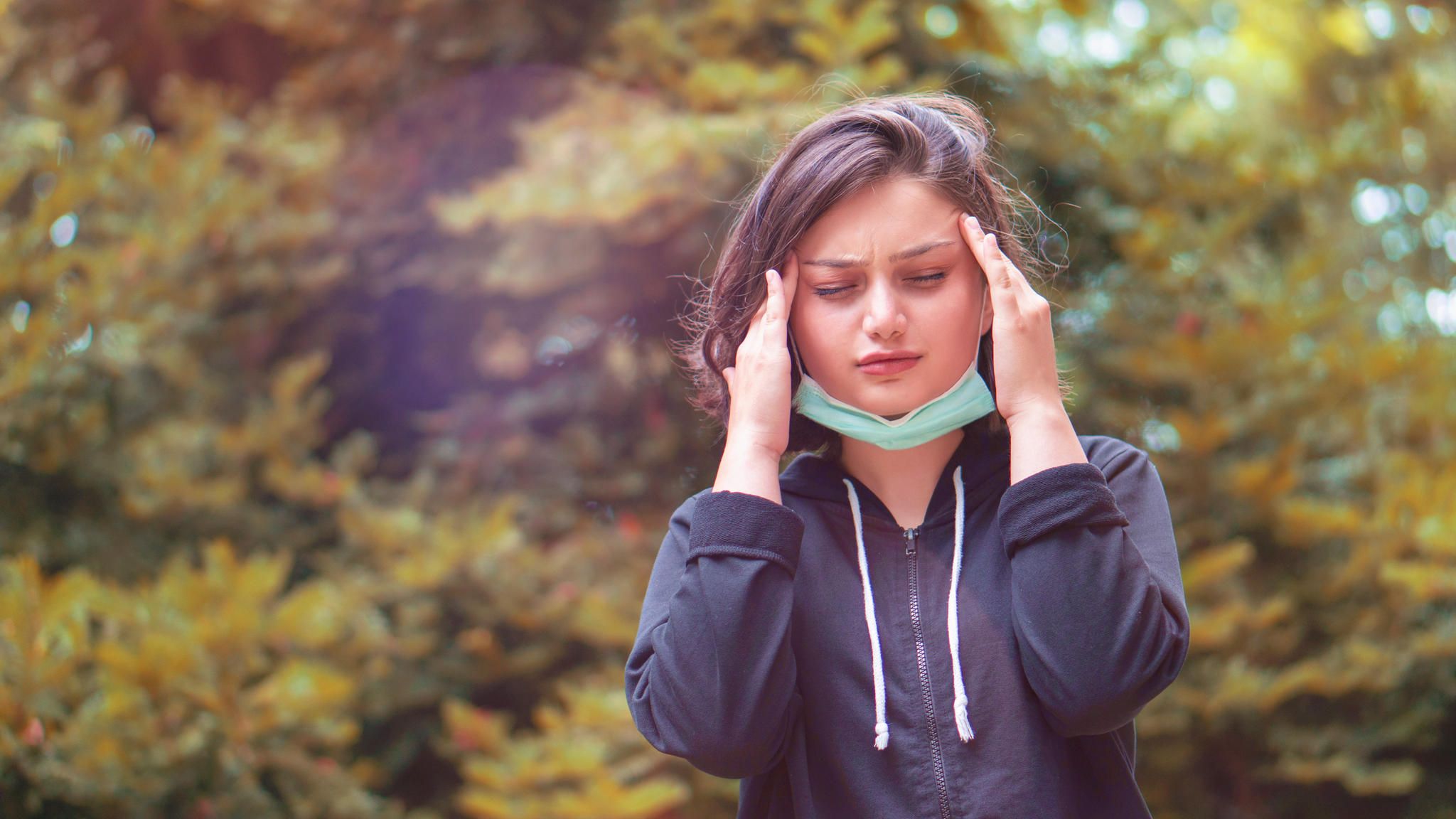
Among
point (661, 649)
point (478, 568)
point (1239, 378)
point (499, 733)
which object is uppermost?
Answer: point (661, 649)

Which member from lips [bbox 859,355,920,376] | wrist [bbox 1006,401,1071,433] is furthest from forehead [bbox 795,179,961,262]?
wrist [bbox 1006,401,1071,433]

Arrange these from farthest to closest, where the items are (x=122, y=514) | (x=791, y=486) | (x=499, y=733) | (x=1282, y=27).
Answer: (x=1282, y=27), (x=122, y=514), (x=499, y=733), (x=791, y=486)

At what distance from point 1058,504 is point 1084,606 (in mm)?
113

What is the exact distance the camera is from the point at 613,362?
4.06 m

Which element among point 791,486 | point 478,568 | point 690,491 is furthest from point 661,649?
point 478,568

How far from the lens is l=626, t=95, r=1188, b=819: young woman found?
1.17 metres

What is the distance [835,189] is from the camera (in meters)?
1.35

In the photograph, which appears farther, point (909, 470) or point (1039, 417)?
point (909, 470)

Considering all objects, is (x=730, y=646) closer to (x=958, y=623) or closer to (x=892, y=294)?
(x=958, y=623)

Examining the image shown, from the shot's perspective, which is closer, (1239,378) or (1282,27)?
(1239,378)

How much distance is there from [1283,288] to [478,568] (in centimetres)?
307

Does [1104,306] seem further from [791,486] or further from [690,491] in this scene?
[791,486]

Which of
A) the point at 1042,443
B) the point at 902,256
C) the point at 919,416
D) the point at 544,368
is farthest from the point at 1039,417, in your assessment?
the point at 544,368

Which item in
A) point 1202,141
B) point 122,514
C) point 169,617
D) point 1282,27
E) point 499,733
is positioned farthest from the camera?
point 1282,27
